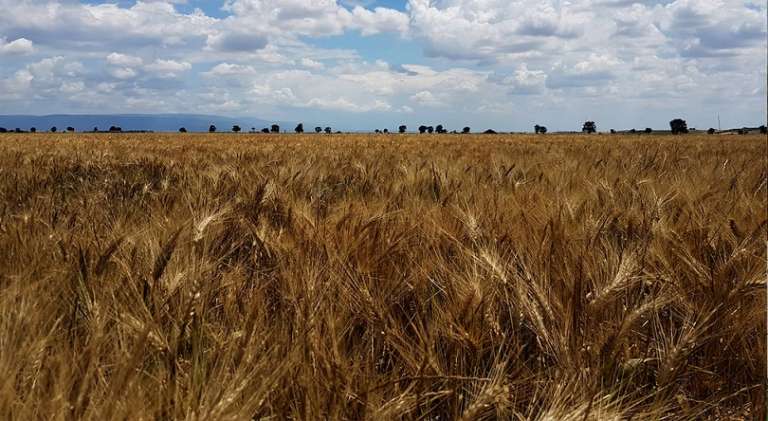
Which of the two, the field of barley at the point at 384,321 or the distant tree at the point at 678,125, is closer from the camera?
the field of barley at the point at 384,321

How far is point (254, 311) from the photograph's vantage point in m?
1.36

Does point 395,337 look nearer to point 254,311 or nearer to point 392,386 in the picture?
point 392,386

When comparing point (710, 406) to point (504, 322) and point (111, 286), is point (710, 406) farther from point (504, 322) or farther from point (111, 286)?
point (111, 286)

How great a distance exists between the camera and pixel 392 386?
1.19 metres

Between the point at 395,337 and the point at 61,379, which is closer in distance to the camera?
the point at 61,379

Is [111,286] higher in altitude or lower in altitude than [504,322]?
higher

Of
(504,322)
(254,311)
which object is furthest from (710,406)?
(254,311)

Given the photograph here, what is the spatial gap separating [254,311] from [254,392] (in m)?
0.34

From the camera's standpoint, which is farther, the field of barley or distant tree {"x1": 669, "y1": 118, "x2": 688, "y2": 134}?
distant tree {"x1": 669, "y1": 118, "x2": 688, "y2": 134}

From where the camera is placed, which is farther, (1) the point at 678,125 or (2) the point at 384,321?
(1) the point at 678,125

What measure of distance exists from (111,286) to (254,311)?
450 mm

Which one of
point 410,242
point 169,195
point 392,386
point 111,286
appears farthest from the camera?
point 169,195

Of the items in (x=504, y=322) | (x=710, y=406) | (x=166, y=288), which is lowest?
(x=710, y=406)

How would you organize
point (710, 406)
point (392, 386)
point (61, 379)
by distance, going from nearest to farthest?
point (61, 379)
point (392, 386)
point (710, 406)
